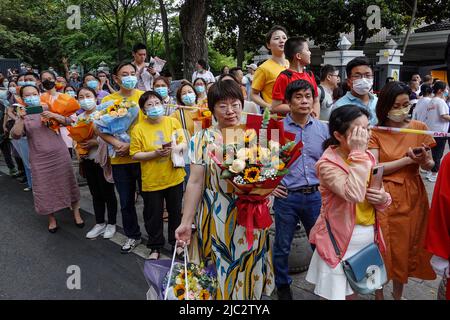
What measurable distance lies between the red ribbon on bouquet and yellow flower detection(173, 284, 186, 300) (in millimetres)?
493

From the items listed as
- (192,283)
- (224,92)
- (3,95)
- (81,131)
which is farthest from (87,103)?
(3,95)

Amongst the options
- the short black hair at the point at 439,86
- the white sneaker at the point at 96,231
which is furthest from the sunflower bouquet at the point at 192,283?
the short black hair at the point at 439,86

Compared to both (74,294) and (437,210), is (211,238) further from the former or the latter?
(74,294)

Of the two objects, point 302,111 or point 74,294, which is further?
point 74,294

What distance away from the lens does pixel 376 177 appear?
2371 mm

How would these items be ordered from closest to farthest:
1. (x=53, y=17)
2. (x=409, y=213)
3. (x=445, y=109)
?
(x=409, y=213) < (x=445, y=109) < (x=53, y=17)

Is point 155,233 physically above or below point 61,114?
below

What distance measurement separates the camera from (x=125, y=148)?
13.1ft

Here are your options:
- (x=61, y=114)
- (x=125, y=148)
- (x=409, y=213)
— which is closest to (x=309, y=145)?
(x=409, y=213)

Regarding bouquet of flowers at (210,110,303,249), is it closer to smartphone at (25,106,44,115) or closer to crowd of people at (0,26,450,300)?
crowd of people at (0,26,450,300)

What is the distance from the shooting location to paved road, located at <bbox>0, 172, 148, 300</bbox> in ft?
11.4

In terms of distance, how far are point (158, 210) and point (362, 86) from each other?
7.39 feet

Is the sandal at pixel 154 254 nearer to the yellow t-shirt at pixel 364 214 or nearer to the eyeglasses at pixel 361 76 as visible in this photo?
the yellow t-shirt at pixel 364 214

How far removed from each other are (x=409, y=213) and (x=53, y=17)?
25089 millimetres
